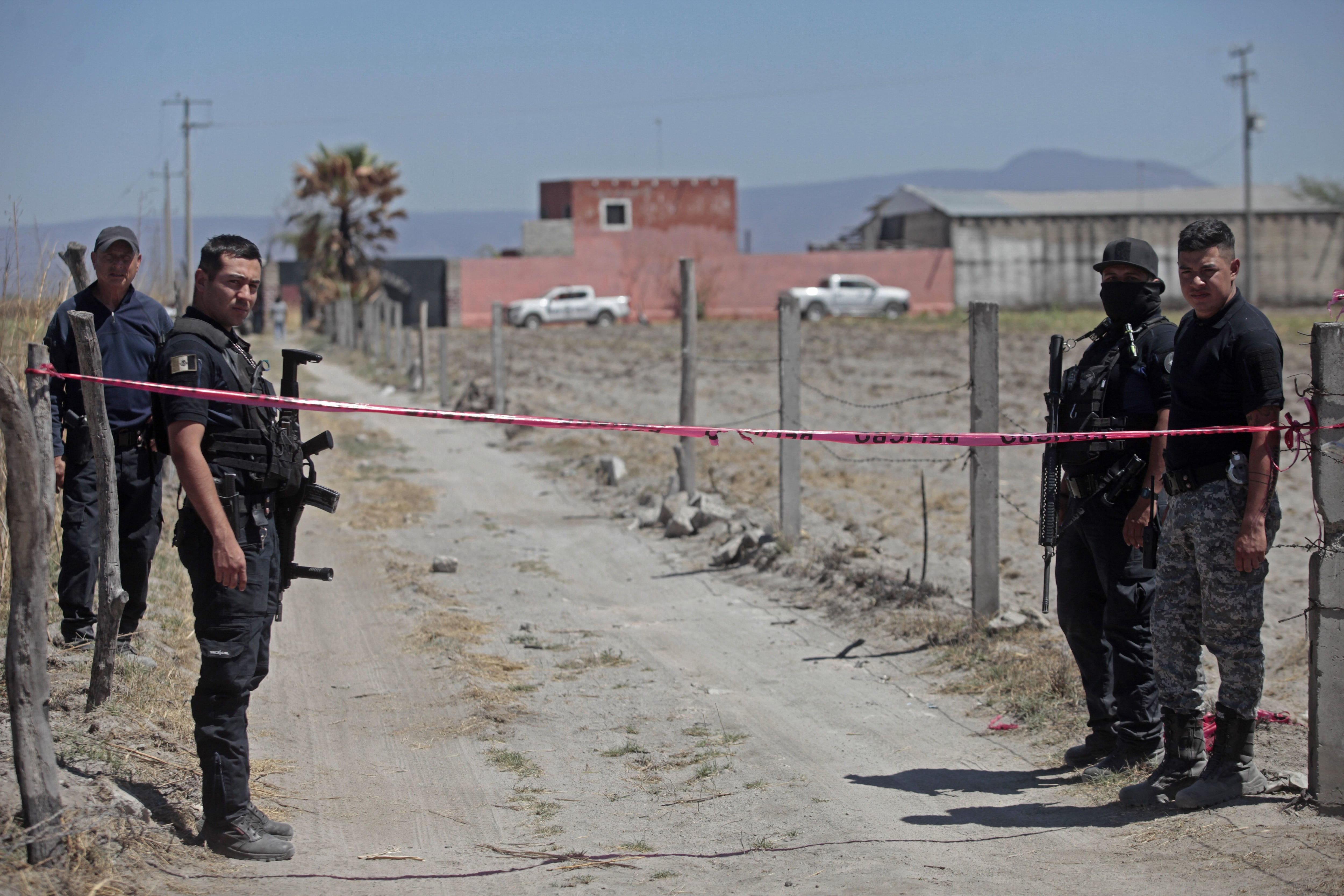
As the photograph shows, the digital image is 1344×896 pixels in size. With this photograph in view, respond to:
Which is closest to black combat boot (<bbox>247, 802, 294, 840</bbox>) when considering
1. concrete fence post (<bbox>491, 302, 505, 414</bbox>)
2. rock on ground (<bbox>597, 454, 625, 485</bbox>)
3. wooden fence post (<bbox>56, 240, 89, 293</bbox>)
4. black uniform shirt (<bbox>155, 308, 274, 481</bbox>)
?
black uniform shirt (<bbox>155, 308, 274, 481</bbox>)

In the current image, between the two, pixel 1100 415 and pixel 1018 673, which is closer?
pixel 1100 415

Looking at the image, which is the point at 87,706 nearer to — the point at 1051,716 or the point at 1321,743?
the point at 1051,716

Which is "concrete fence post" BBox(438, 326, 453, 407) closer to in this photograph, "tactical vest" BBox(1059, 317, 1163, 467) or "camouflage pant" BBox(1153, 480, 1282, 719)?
"tactical vest" BBox(1059, 317, 1163, 467)

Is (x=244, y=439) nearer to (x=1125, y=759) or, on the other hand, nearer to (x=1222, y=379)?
(x=1222, y=379)

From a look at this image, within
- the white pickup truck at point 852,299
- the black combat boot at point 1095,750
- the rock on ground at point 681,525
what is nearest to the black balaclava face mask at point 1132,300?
the black combat boot at point 1095,750

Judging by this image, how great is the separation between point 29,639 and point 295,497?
3.06 feet

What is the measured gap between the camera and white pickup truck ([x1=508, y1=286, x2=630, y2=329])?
4456cm

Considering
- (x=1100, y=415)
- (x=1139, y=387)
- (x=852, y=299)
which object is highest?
(x=852, y=299)

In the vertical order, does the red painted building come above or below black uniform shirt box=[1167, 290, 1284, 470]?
above

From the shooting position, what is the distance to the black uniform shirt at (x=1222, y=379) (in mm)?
4191

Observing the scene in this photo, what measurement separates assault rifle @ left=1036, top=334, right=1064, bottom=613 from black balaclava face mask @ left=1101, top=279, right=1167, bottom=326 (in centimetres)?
24

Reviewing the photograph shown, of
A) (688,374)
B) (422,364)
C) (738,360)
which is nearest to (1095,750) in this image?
(738,360)

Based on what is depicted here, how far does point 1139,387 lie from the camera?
4.87 meters

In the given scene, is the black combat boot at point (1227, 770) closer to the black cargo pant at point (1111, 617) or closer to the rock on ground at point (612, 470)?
the black cargo pant at point (1111, 617)
